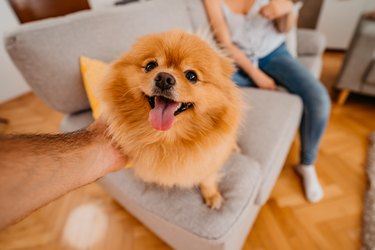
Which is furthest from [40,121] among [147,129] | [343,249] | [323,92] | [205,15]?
[343,249]

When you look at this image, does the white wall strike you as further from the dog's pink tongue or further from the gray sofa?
the dog's pink tongue

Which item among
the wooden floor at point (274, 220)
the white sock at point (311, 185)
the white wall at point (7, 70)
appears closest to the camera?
the wooden floor at point (274, 220)

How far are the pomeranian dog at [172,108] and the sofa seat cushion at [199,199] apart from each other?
85 mm

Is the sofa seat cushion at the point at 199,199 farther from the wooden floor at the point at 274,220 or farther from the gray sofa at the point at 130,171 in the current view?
the wooden floor at the point at 274,220

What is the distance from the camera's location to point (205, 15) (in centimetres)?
144

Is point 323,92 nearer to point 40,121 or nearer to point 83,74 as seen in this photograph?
point 83,74

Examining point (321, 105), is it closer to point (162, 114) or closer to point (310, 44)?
point (310, 44)

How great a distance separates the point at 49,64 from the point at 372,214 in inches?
66.5

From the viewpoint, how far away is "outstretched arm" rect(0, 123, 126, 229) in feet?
1.47

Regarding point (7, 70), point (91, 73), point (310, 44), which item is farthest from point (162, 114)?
point (7, 70)

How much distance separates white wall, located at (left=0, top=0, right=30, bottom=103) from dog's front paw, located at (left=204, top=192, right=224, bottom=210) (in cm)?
257

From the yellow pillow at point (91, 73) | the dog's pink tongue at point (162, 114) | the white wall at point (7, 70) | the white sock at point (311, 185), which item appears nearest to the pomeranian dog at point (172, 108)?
the dog's pink tongue at point (162, 114)

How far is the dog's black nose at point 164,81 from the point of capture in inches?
23.3

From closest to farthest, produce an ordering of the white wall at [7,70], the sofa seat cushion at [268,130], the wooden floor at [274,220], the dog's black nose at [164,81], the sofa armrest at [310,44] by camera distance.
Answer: the dog's black nose at [164,81] < the sofa seat cushion at [268,130] < the wooden floor at [274,220] < the sofa armrest at [310,44] < the white wall at [7,70]
